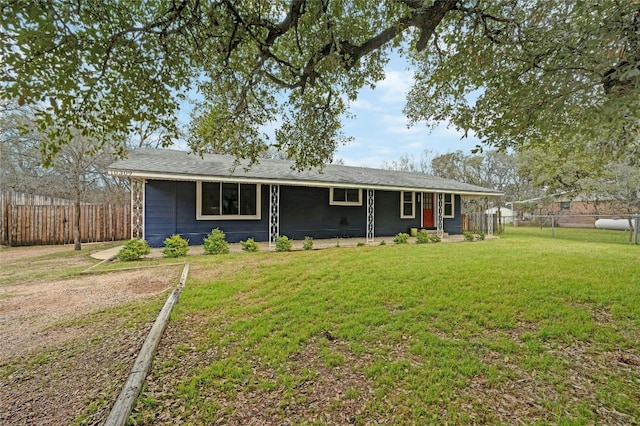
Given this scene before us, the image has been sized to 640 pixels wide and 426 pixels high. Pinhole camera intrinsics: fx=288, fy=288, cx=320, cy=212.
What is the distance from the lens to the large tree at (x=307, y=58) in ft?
8.84

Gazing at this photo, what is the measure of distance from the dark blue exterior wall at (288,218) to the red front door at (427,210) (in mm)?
316

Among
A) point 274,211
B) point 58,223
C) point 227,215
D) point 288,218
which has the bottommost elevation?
point 58,223

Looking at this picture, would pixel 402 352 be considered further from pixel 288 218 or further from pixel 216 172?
pixel 288 218

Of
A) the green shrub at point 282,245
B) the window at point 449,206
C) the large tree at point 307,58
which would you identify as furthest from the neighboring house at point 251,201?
the large tree at point 307,58

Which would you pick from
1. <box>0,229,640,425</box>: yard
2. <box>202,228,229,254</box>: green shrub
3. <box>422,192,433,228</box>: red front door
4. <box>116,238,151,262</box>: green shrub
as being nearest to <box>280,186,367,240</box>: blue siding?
<box>202,228,229,254</box>: green shrub

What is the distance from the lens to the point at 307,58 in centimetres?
Result: 488

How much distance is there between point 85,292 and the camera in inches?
195

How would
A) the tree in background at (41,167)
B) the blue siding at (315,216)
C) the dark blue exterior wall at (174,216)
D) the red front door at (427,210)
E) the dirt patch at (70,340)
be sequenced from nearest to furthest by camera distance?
the dirt patch at (70,340) → the dark blue exterior wall at (174,216) → the tree in background at (41,167) → the blue siding at (315,216) → the red front door at (427,210)

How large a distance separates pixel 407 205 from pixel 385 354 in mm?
11373

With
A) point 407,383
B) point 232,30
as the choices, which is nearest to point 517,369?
point 407,383

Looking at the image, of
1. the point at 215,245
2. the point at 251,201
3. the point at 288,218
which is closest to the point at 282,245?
the point at 215,245

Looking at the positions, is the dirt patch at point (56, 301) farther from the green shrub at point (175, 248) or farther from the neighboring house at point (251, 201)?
the neighboring house at point (251, 201)

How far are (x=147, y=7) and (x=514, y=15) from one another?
5044 millimetres

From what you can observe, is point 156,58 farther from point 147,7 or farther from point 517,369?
point 517,369
